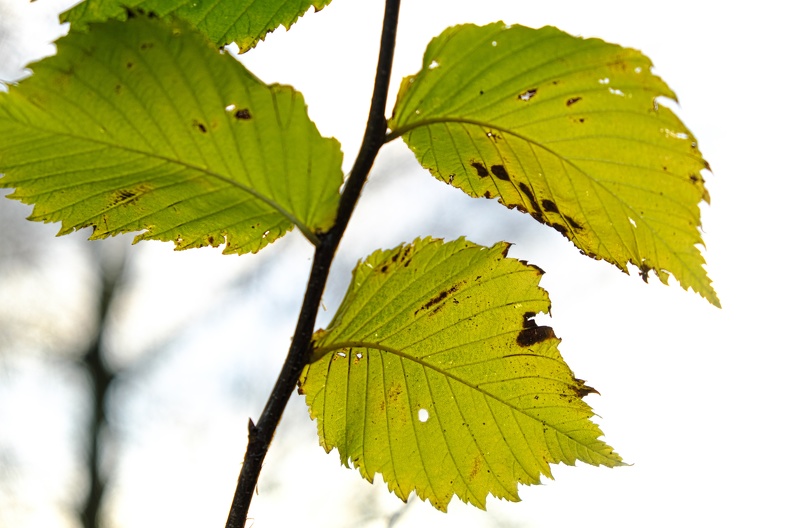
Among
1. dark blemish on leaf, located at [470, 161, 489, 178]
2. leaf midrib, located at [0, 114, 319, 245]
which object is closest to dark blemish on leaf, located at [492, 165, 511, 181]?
dark blemish on leaf, located at [470, 161, 489, 178]

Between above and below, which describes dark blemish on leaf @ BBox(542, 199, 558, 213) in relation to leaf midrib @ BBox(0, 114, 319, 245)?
below

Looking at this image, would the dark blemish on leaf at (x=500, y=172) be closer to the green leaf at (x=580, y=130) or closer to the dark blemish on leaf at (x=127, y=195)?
the green leaf at (x=580, y=130)

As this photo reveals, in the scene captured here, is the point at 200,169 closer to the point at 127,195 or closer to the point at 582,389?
the point at 127,195

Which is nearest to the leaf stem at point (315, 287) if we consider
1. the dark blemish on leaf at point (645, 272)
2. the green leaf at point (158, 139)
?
the green leaf at point (158, 139)

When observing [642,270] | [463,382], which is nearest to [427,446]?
[463,382]

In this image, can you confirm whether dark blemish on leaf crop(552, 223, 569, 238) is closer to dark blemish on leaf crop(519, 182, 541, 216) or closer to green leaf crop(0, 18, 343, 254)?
dark blemish on leaf crop(519, 182, 541, 216)

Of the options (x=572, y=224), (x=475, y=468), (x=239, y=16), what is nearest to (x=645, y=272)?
(x=572, y=224)
